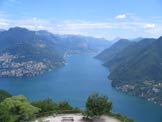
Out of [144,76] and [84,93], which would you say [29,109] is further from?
[144,76]

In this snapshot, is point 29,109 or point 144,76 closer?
point 29,109

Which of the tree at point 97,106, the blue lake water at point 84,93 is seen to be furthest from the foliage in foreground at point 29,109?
the blue lake water at point 84,93

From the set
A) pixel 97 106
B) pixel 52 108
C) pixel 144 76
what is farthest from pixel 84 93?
pixel 97 106

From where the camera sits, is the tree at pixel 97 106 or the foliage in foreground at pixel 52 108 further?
the foliage in foreground at pixel 52 108

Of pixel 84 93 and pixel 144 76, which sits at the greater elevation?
pixel 144 76

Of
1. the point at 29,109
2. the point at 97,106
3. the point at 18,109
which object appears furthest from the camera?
the point at 97,106

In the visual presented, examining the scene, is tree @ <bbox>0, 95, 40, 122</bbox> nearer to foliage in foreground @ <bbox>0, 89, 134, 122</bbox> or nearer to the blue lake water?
foliage in foreground @ <bbox>0, 89, 134, 122</bbox>

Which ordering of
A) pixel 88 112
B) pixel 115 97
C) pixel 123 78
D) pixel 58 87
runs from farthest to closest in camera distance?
pixel 123 78 < pixel 58 87 < pixel 115 97 < pixel 88 112

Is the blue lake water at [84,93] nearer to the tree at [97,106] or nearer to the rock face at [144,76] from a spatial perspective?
the rock face at [144,76]

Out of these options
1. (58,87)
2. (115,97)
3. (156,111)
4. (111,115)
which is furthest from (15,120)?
(58,87)

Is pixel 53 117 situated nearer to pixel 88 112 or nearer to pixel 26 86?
pixel 88 112

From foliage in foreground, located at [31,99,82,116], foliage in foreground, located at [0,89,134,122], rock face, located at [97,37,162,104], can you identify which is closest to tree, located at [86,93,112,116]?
foliage in foreground, located at [0,89,134,122]
